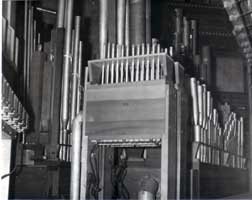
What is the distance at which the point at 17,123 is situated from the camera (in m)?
1.93

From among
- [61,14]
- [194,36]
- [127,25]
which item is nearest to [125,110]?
[127,25]

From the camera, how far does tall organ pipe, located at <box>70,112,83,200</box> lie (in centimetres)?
191

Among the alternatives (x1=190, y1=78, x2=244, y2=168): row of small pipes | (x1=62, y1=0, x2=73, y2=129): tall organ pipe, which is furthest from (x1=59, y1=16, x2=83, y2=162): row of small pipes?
(x1=190, y1=78, x2=244, y2=168): row of small pipes

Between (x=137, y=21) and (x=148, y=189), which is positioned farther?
(x=137, y=21)

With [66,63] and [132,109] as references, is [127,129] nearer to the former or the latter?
[132,109]

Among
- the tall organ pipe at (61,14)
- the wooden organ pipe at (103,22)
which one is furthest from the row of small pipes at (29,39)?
the wooden organ pipe at (103,22)

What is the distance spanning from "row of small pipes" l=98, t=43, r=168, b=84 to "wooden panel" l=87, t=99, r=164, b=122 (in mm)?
109

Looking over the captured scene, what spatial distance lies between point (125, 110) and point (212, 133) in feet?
3.15

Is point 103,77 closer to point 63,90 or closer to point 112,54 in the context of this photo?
point 112,54

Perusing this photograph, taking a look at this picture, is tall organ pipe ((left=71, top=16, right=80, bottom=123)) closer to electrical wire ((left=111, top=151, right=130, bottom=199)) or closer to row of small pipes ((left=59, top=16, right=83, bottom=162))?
row of small pipes ((left=59, top=16, right=83, bottom=162))

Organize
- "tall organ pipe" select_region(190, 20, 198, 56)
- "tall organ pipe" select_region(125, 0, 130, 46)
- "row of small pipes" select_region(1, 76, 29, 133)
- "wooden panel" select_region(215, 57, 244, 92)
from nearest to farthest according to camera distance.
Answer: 1. "row of small pipes" select_region(1, 76, 29, 133)
2. "tall organ pipe" select_region(125, 0, 130, 46)
3. "tall organ pipe" select_region(190, 20, 198, 56)
4. "wooden panel" select_region(215, 57, 244, 92)

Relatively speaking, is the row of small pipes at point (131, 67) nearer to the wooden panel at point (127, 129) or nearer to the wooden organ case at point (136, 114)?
the wooden organ case at point (136, 114)

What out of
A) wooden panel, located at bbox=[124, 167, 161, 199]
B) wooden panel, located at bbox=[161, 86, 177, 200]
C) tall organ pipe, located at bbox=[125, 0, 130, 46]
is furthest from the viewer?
tall organ pipe, located at bbox=[125, 0, 130, 46]

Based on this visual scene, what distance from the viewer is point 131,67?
1819 mm
